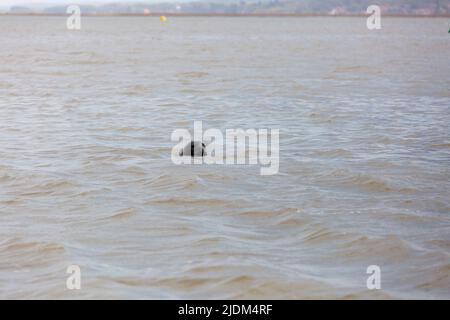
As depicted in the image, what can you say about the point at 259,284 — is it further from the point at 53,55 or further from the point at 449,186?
the point at 53,55

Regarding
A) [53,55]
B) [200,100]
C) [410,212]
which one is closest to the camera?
[410,212]

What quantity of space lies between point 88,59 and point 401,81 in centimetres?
1718

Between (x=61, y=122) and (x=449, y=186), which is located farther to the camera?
(x=61, y=122)

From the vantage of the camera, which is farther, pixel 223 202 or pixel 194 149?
pixel 194 149

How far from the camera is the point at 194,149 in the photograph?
1238 centimetres

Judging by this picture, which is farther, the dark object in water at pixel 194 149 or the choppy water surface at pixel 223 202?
the dark object in water at pixel 194 149

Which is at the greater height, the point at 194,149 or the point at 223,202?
the point at 194,149

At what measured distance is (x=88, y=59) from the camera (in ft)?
124

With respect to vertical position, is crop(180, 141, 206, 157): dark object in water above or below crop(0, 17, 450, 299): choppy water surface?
above

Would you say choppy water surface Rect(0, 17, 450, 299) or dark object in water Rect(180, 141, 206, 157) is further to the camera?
dark object in water Rect(180, 141, 206, 157)

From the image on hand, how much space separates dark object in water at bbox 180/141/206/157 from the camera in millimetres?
12212

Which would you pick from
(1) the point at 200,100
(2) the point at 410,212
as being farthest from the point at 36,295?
(1) the point at 200,100

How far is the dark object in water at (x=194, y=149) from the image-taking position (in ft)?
40.1

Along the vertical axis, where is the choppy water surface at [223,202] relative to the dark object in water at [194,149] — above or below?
below
